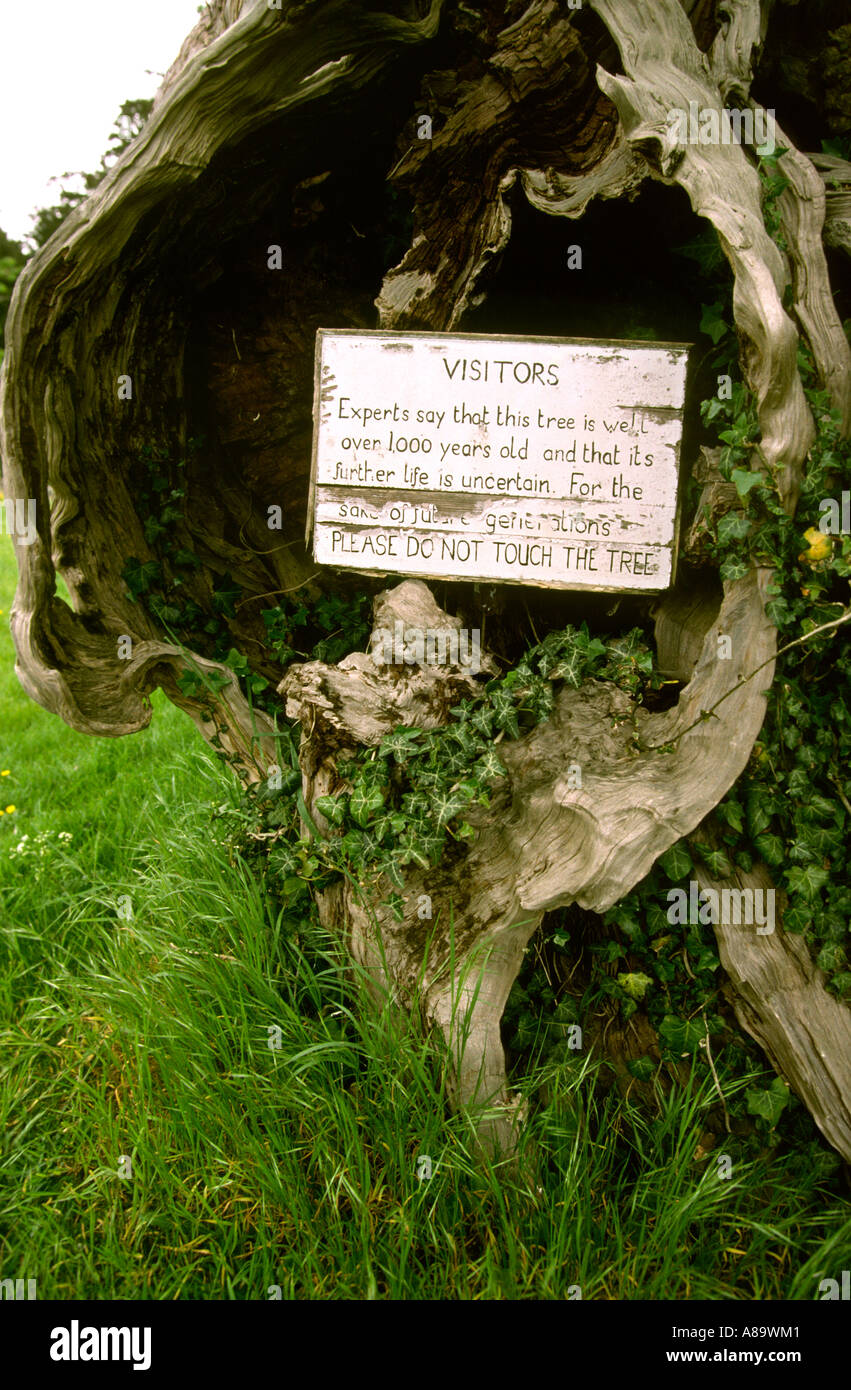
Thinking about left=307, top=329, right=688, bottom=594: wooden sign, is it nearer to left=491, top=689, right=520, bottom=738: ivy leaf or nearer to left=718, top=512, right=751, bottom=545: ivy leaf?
left=718, top=512, right=751, bottom=545: ivy leaf

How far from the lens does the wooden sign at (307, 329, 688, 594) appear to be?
249 cm

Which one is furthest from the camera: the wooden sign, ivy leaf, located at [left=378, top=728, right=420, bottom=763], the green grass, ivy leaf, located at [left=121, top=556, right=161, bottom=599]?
ivy leaf, located at [left=121, top=556, right=161, bottom=599]

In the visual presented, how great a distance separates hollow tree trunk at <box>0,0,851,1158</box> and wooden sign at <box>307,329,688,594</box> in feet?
0.67

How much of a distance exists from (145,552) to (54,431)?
489 millimetres

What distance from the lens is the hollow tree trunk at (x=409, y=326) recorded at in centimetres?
231

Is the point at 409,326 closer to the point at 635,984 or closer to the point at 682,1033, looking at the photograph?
the point at 635,984

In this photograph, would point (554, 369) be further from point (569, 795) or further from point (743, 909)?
point (743, 909)

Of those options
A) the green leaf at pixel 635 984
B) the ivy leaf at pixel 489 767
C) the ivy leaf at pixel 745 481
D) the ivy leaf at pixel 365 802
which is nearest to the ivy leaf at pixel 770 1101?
the green leaf at pixel 635 984

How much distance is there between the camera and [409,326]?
2.75 metres

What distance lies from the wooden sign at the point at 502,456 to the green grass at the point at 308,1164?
4.03ft

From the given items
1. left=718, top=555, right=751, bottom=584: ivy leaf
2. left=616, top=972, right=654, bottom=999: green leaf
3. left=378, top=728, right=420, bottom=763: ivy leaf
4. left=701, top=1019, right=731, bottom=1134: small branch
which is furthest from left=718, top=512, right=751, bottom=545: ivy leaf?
left=701, top=1019, right=731, bottom=1134: small branch

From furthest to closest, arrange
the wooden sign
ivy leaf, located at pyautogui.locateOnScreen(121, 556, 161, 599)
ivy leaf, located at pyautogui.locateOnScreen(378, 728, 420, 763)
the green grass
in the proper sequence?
ivy leaf, located at pyautogui.locateOnScreen(121, 556, 161, 599) → the wooden sign → ivy leaf, located at pyautogui.locateOnScreen(378, 728, 420, 763) → the green grass

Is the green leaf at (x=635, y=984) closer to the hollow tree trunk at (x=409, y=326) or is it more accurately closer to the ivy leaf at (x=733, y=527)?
the hollow tree trunk at (x=409, y=326)

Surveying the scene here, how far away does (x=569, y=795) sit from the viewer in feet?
7.55
